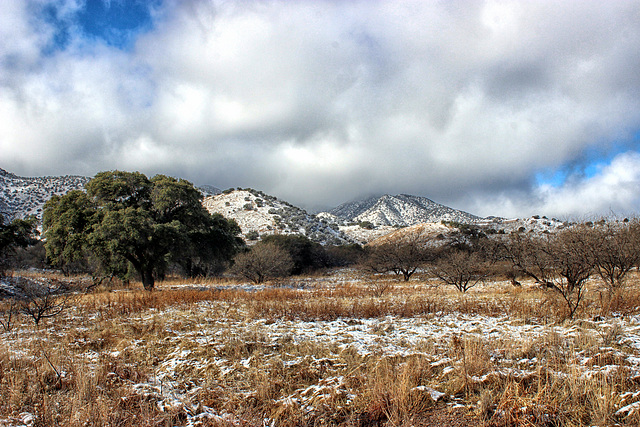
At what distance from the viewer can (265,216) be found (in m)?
65.5

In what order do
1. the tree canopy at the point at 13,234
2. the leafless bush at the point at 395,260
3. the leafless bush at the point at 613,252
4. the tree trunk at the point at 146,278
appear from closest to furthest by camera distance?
the leafless bush at the point at 613,252, the tree canopy at the point at 13,234, the tree trunk at the point at 146,278, the leafless bush at the point at 395,260

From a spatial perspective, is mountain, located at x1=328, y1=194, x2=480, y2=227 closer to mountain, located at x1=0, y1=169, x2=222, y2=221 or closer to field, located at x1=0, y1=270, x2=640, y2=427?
mountain, located at x1=0, y1=169, x2=222, y2=221

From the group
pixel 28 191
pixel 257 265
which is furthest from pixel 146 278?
pixel 28 191

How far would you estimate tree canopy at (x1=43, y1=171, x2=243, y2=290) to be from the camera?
57.5ft

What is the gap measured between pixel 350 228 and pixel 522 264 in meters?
65.9

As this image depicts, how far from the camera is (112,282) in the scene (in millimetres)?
21547

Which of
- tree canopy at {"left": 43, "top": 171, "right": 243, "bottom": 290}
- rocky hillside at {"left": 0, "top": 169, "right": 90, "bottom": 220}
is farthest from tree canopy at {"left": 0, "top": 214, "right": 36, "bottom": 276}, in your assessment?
rocky hillside at {"left": 0, "top": 169, "right": 90, "bottom": 220}

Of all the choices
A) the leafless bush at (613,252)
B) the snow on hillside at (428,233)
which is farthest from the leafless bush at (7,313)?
the snow on hillside at (428,233)

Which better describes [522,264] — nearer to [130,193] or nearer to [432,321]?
[432,321]

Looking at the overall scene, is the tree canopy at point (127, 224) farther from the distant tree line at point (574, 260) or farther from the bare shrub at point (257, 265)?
the distant tree line at point (574, 260)

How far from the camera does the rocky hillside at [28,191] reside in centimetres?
5941

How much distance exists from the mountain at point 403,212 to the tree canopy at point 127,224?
9038cm

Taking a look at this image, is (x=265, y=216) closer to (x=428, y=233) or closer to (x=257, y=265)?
(x=428, y=233)

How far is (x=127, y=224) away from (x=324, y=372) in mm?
15459
